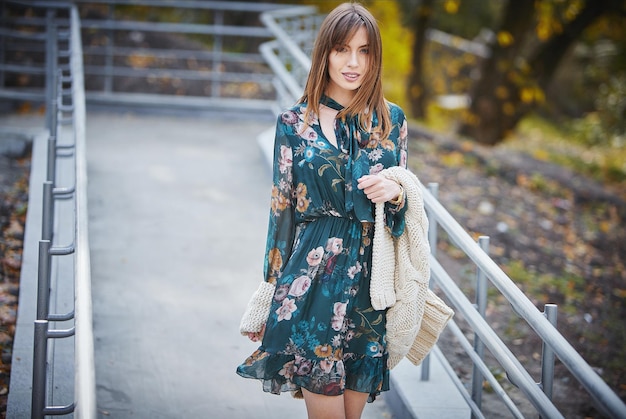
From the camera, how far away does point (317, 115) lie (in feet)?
9.12

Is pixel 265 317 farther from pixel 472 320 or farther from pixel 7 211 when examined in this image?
pixel 7 211

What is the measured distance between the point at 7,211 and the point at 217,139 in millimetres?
2939

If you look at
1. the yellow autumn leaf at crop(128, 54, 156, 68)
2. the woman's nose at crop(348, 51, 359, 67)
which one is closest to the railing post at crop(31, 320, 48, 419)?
the woman's nose at crop(348, 51, 359, 67)

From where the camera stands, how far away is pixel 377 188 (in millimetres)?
2645

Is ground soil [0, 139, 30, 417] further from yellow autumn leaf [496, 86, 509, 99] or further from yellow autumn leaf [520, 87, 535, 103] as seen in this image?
yellow autumn leaf [520, 87, 535, 103]

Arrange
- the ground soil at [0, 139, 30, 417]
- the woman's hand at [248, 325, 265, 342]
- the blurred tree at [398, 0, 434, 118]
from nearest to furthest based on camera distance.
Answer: the woman's hand at [248, 325, 265, 342] → the ground soil at [0, 139, 30, 417] → the blurred tree at [398, 0, 434, 118]

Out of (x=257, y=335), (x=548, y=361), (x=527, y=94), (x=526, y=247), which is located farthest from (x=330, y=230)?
(x=527, y=94)

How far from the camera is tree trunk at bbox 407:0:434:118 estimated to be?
42.7 ft

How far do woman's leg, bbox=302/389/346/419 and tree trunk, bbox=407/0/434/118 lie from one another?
419 inches

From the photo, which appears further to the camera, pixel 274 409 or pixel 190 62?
pixel 190 62

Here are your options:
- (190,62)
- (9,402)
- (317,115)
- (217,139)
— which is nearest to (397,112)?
(317,115)

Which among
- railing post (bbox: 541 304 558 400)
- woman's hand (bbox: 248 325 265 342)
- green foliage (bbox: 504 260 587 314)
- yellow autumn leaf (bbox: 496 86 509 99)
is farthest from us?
yellow autumn leaf (bbox: 496 86 509 99)

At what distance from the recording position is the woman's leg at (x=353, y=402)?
2.82m

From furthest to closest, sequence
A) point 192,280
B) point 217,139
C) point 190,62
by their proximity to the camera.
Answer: point 190,62 → point 217,139 → point 192,280
